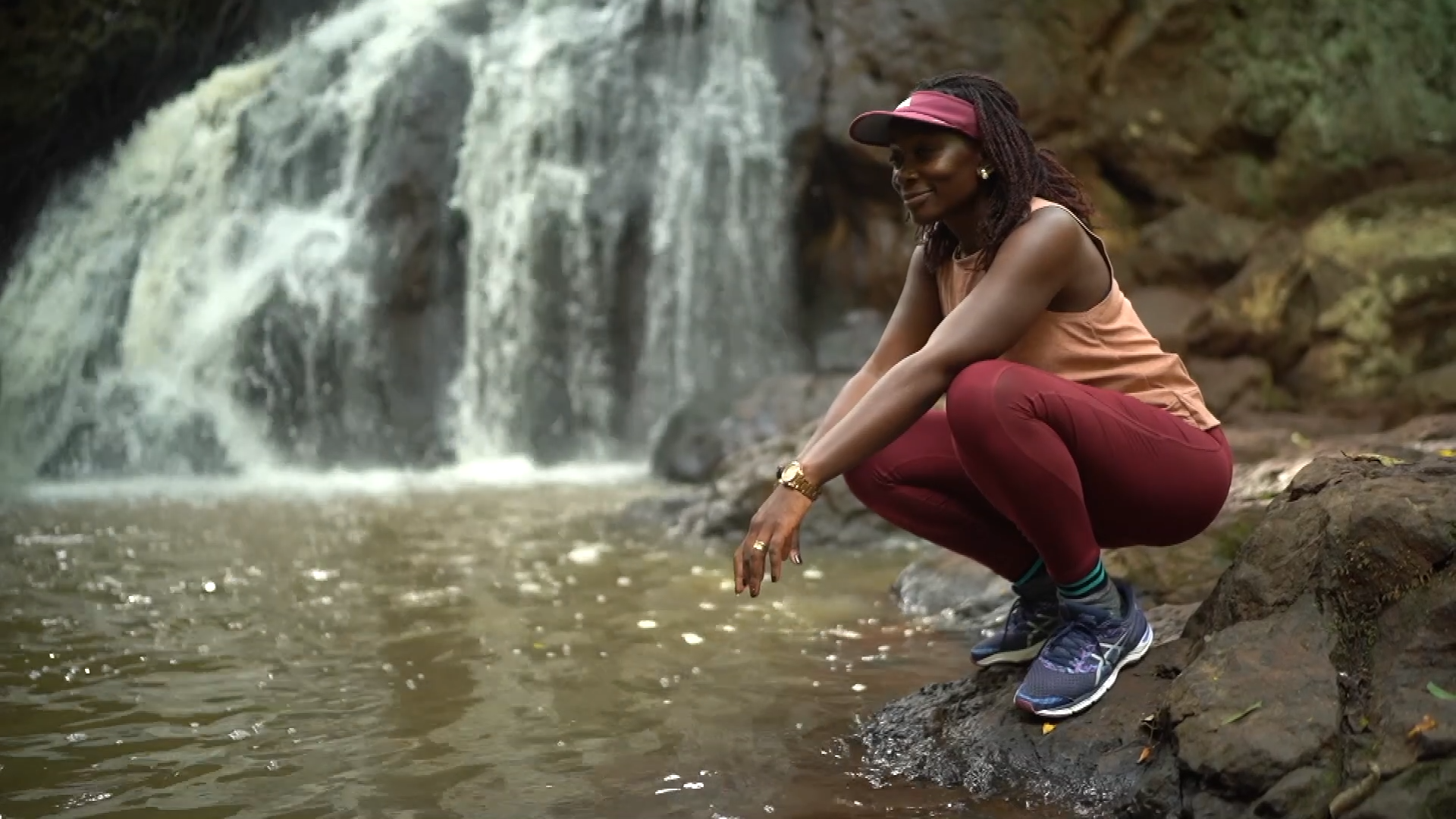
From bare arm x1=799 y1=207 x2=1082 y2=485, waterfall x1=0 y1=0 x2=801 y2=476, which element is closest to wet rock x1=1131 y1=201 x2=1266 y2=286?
waterfall x1=0 y1=0 x2=801 y2=476

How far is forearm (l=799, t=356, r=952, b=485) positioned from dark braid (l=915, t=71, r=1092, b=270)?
32 centimetres

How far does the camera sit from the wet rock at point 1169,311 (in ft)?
33.3

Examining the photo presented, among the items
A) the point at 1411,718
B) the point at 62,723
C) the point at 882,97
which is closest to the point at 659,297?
the point at 882,97

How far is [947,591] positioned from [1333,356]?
6.53 m

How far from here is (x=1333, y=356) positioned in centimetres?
995

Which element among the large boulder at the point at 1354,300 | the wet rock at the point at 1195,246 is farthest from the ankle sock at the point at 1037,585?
the wet rock at the point at 1195,246

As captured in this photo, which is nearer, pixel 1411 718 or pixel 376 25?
pixel 1411 718

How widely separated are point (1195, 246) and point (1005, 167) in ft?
29.1

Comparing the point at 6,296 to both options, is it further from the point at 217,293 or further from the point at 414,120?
the point at 414,120

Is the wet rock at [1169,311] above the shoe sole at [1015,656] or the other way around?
above

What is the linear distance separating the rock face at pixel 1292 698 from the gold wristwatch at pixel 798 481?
68 centimetres

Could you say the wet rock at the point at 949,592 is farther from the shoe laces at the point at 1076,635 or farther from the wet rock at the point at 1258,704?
the wet rock at the point at 1258,704

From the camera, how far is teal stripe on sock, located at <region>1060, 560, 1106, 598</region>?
263 cm

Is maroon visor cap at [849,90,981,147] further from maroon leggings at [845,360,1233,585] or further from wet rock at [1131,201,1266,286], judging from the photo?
wet rock at [1131,201,1266,286]
